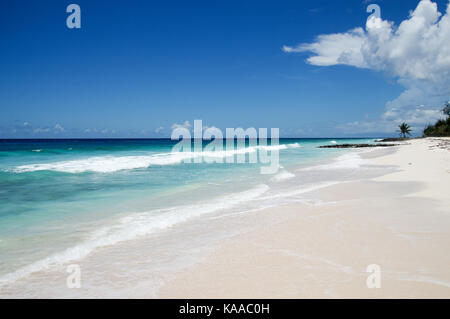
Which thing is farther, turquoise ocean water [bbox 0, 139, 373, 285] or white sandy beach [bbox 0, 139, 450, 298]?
turquoise ocean water [bbox 0, 139, 373, 285]

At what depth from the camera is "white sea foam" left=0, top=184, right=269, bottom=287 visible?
4117mm

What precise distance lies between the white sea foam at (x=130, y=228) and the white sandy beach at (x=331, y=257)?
1.69 meters

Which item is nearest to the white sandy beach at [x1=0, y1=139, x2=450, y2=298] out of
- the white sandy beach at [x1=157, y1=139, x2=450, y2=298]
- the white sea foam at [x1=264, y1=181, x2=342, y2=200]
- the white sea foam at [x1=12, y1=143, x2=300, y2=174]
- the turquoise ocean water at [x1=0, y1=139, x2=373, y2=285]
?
the white sandy beach at [x1=157, y1=139, x2=450, y2=298]

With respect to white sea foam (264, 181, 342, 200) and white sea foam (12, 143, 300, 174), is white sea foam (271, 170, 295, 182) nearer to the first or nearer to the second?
white sea foam (264, 181, 342, 200)

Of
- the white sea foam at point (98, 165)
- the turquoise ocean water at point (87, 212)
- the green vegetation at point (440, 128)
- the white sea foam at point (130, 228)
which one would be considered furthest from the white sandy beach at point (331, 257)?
the green vegetation at point (440, 128)

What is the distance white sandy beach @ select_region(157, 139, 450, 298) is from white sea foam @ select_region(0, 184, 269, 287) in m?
1.69

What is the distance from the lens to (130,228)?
5.87m

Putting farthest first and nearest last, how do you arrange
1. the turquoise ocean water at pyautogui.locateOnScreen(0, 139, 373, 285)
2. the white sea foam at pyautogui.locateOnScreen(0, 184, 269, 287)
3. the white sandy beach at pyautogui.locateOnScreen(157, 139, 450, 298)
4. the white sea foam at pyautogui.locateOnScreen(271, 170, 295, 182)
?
the white sea foam at pyautogui.locateOnScreen(271, 170, 295, 182) → the turquoise ocean water at pyautogui.locateOnScreen(0, 139, 373, 285) → the white sea foam at pyautogui.locateOnScreen(0, 184, 269, 287) → the white sandy beach at pyautogui.locateOnScreen(157, 139, 450, 298)

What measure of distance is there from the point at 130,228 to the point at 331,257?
13.0ft

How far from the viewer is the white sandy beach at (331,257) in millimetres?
3273

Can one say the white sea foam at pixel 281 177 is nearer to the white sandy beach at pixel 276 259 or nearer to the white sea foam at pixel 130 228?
the white sea foam at pixel 130 228
